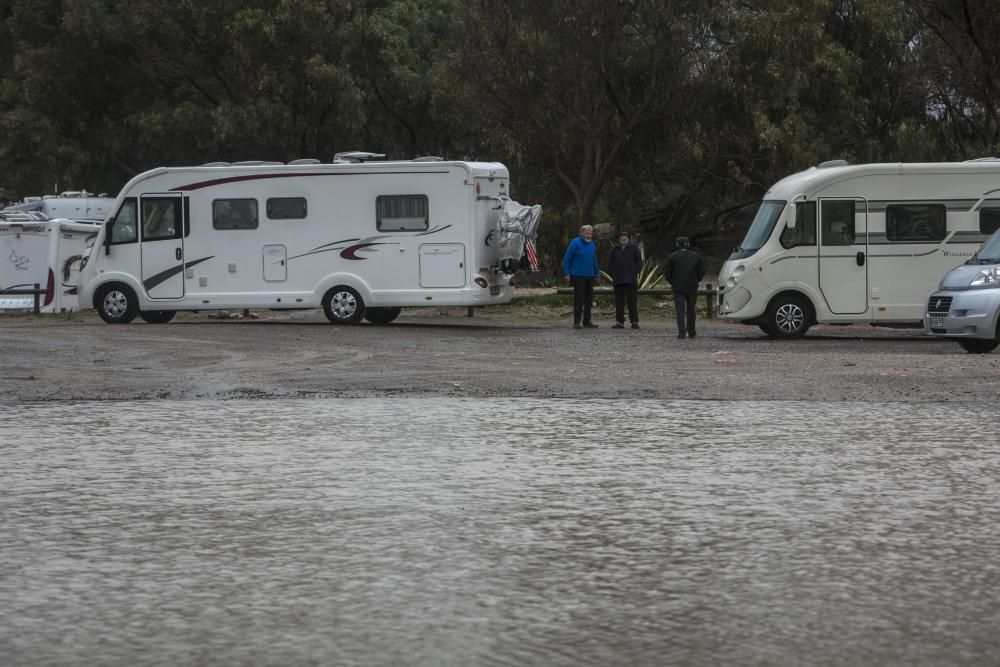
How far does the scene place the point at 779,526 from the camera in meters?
8.14

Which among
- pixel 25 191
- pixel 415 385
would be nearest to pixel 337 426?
pixel 415 385

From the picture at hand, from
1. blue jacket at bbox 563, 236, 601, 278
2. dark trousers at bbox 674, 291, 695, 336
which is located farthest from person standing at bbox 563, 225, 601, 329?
dark trousers at bbox 674, 291, 695, 336

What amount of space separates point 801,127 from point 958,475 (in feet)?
101

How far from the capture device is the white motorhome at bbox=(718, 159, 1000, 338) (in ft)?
82.1

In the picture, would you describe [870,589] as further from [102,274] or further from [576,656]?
[102,274]

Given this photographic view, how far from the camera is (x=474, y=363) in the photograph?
19.3 meters

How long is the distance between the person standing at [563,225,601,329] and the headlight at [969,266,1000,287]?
7952mm

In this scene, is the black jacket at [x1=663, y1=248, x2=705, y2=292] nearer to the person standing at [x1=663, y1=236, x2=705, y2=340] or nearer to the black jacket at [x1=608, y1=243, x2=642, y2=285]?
the person standing at [x1=663, y1=236, x2=705, y2=340]

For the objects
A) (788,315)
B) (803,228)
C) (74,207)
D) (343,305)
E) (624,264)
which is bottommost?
(788,315)

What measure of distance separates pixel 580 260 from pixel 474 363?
341 inches

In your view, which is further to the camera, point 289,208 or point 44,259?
point 44,259

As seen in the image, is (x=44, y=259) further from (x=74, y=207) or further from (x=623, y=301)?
(x=623, y=301)

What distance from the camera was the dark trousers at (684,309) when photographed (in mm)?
24703

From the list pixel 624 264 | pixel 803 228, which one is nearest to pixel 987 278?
pixel 803 228
